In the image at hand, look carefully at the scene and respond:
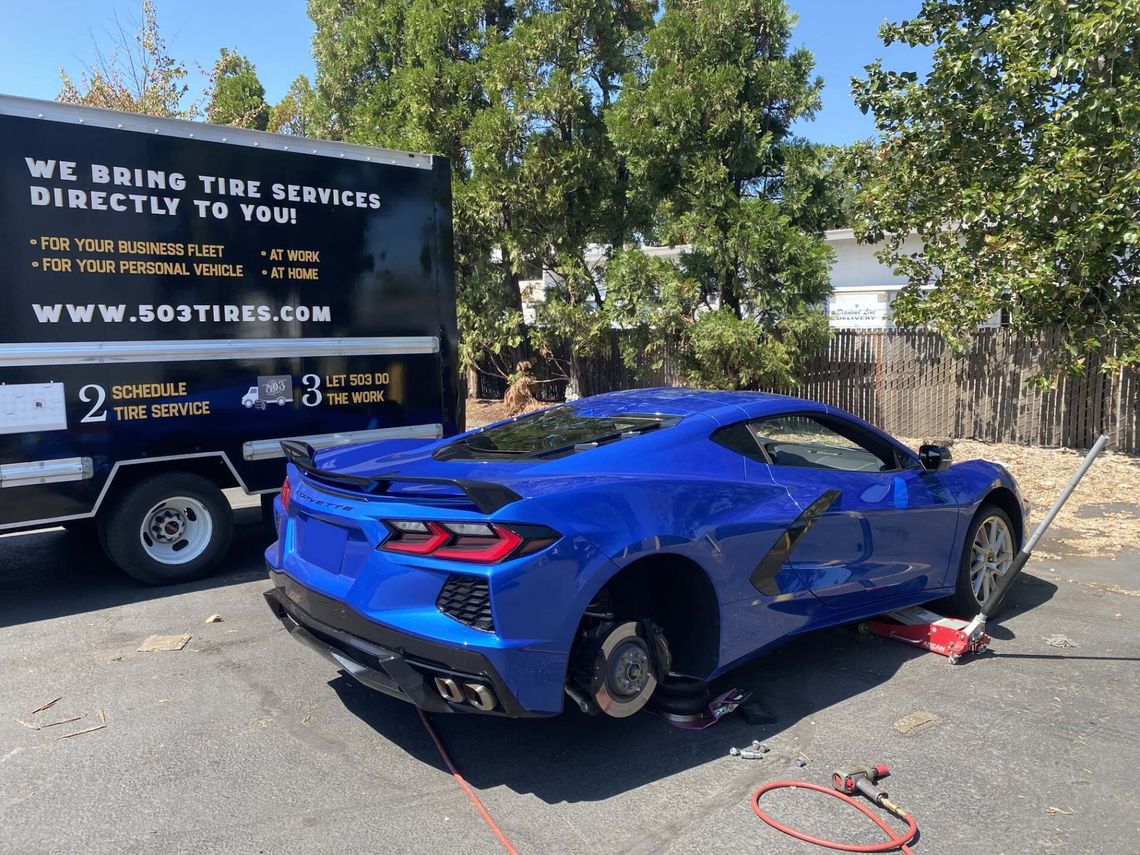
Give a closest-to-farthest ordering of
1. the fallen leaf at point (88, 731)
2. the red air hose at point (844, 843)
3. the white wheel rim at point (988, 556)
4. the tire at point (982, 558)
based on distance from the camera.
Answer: the red air hose at point (844, 843), the fallen leaf at point (88, 731), the tire at point (982, 558), the white wheel rim at point (988, 556)

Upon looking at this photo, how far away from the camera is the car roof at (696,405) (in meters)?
4.59

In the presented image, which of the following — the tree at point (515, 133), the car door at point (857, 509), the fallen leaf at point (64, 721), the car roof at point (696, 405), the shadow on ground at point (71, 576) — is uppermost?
the tree at point (515, 133)

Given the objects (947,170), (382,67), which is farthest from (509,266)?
(947,170)

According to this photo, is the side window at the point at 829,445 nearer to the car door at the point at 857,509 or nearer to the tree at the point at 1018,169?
the car door at the point at 857,509

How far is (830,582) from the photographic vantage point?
179 inches

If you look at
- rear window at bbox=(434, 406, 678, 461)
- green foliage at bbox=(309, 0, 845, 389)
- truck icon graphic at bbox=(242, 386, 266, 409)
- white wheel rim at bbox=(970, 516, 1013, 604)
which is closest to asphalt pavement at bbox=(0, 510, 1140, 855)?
white wheel rim at bbox=(970, 516, 1013, 604)

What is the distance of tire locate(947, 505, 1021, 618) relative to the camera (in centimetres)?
544

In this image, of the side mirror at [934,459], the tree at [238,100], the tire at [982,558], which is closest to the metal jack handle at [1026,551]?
the tire at [982,558]

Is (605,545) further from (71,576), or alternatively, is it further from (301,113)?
(301,113)

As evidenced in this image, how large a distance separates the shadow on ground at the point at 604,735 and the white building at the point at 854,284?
12.3 m

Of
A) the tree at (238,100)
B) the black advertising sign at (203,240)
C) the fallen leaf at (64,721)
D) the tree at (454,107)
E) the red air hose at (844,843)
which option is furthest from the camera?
the tree at (238,100)

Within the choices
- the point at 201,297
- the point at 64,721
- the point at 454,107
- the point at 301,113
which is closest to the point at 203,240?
the point at 201,297

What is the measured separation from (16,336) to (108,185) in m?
1.18

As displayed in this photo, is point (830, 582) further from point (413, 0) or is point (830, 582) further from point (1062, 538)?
point (413, 0)
